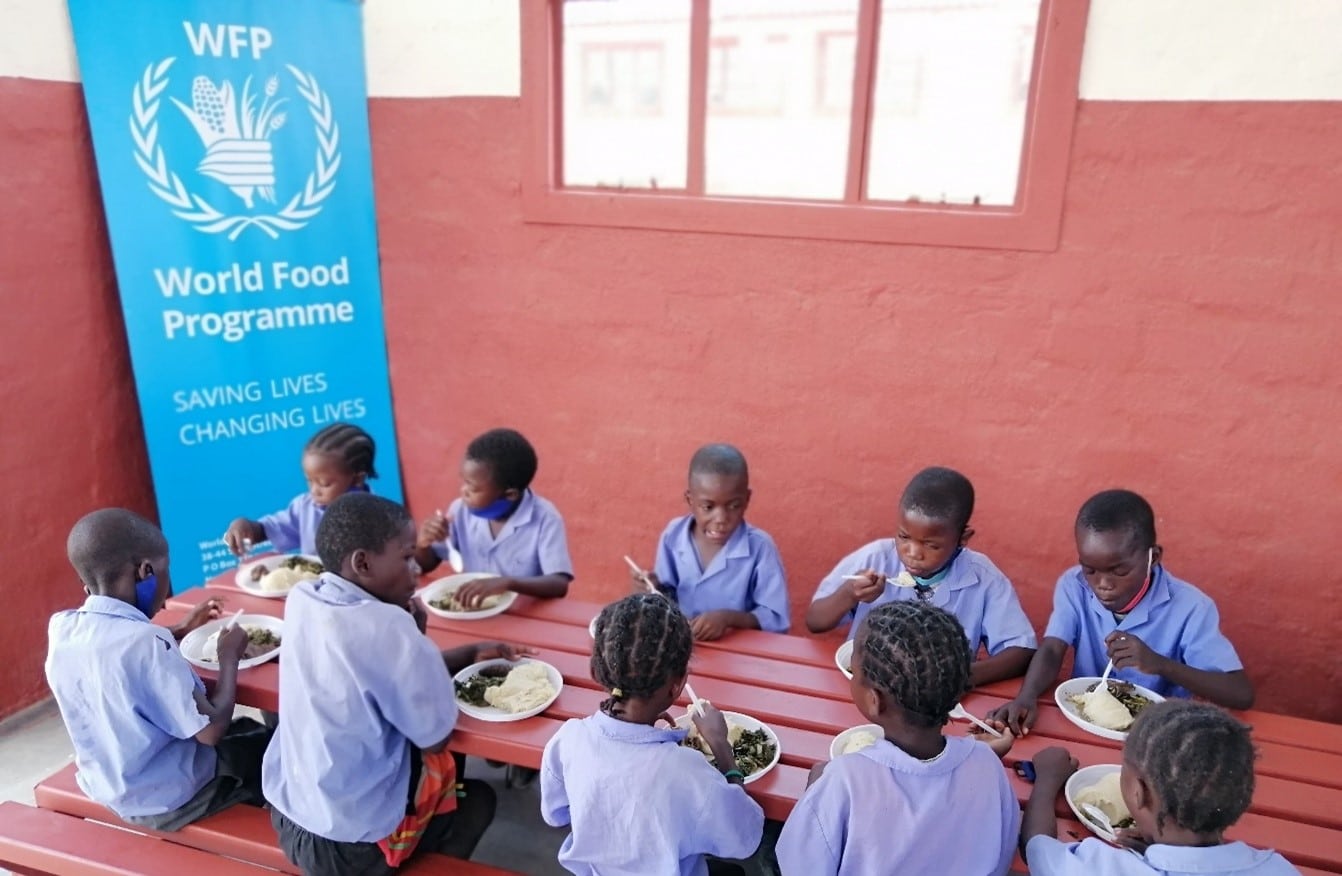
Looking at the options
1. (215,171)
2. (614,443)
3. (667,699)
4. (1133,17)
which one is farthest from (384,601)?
(1133,17)

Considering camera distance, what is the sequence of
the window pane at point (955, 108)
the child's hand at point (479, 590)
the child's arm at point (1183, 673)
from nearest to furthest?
the child's arm at point (1183, 673) < the child's hand at point (479, 590) < the window pane at point (955, 108)

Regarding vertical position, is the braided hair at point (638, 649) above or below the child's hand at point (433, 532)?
above

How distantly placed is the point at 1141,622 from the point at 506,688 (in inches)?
→ 65.3

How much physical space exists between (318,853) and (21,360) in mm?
2356

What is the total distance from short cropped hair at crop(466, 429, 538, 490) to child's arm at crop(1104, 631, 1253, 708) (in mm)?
1816

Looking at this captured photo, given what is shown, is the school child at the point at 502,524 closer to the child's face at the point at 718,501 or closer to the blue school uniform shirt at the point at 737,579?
the blue school uniform shirt at the point at 737,579

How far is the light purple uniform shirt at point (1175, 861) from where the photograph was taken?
5.02 ft

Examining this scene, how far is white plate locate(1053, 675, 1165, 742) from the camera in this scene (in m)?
2.10

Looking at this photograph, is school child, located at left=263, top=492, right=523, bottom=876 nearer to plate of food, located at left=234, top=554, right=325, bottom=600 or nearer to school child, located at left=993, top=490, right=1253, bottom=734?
plate of food, located at left=234, top=554, right=325, bottom=600

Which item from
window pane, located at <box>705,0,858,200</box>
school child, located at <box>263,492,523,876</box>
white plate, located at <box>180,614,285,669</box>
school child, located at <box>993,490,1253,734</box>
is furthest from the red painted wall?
window pane, located at <box>705,0,858,200</box>

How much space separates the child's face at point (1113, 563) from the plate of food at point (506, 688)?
1.38 meters

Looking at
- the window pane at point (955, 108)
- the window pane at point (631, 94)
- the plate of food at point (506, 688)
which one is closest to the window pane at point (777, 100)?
the window pane at point (631, 94)

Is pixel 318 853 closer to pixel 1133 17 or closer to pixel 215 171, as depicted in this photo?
pixel 215 171

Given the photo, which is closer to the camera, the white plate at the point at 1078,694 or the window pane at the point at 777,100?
the white plate at the point at 1078,694
